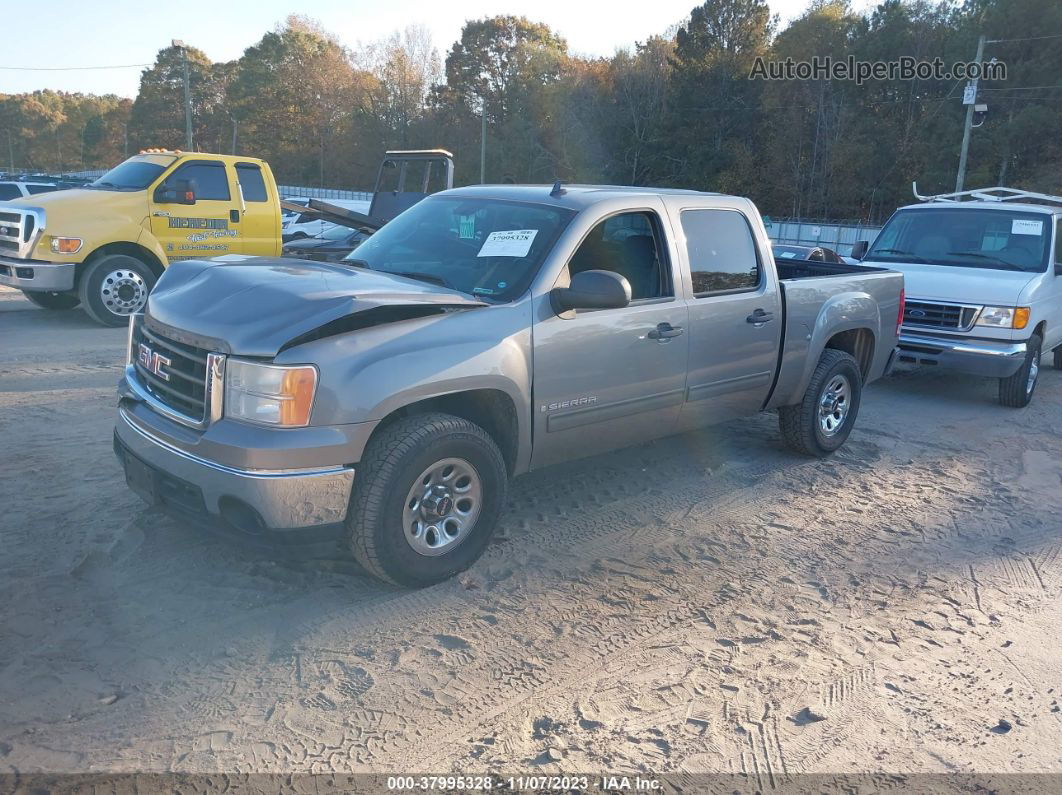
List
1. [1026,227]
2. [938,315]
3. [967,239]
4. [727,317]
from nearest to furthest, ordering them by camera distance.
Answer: [727,317] < [938,315] < [1026,227] < [967,239]

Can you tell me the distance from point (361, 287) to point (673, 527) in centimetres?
235

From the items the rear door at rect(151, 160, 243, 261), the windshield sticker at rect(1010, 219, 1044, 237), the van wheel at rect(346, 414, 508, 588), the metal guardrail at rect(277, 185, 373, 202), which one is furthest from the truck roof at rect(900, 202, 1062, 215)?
the metal guardrail at rect(277, 185, 373, 202)

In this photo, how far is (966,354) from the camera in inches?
341

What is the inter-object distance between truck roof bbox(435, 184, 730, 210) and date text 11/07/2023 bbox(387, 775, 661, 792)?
9.90 ft

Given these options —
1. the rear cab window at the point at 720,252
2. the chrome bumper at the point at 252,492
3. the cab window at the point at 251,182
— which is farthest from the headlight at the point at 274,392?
the cab window at the point at 251,182

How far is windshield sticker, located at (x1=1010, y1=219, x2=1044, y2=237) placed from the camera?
30.4 ft

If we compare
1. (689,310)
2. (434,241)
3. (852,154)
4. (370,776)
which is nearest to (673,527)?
(689,310)

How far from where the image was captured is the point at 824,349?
6.67m

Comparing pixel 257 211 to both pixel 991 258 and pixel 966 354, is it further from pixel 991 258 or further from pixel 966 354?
pixel 991 258

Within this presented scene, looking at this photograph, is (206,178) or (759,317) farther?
(206,178)

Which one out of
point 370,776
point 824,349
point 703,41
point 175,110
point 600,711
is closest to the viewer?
point 370,776

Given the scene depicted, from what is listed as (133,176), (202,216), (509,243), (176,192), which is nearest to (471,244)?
(509,243)

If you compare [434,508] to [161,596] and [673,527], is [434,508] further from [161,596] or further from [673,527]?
[673,527]

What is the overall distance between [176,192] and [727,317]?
8078 millimetres
